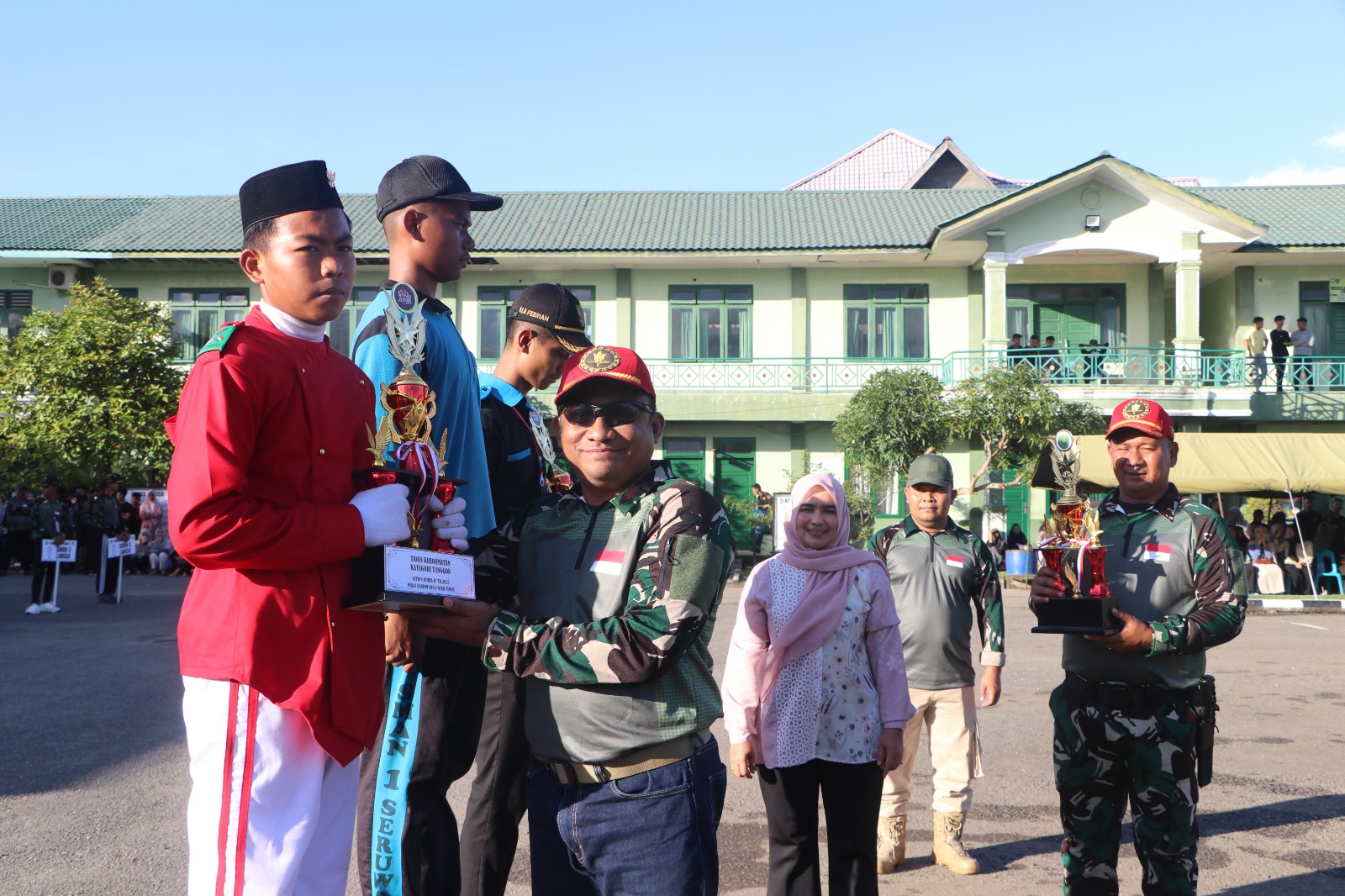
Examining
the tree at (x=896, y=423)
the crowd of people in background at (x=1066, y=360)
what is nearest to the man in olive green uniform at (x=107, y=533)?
the tree at (x=896, y=423)

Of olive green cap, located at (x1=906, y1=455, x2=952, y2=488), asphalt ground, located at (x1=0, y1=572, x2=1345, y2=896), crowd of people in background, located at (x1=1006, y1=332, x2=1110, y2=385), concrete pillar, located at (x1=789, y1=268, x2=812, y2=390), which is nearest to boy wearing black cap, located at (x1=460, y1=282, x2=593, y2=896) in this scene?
asphalt ground, located at (x1=0, y1=572, x2=1345, y2=896)

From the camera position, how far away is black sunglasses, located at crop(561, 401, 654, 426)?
2.75 meters

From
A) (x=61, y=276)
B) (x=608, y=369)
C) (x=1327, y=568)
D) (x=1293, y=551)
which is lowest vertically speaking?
(x=1327, y=568)

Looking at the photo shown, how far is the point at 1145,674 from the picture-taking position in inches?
158

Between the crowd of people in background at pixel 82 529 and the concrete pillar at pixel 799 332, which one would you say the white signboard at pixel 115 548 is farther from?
the concrete pillar at pixel 799 332

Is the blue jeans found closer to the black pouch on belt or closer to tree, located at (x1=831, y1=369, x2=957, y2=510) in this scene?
the black pouch on belt

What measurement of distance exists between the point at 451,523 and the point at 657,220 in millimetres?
28250

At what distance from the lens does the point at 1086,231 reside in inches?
1048

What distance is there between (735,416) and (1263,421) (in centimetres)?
1224

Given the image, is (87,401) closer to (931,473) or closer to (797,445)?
(797,445)

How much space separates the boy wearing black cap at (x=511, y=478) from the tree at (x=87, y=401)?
2082 centimetres

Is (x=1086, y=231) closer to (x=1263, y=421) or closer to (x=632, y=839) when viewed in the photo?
(x=1263, y=421)

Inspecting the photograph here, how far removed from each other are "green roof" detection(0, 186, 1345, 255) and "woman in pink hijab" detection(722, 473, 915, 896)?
23619 mm

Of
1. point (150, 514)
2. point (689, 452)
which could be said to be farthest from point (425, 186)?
point (689, 452)
